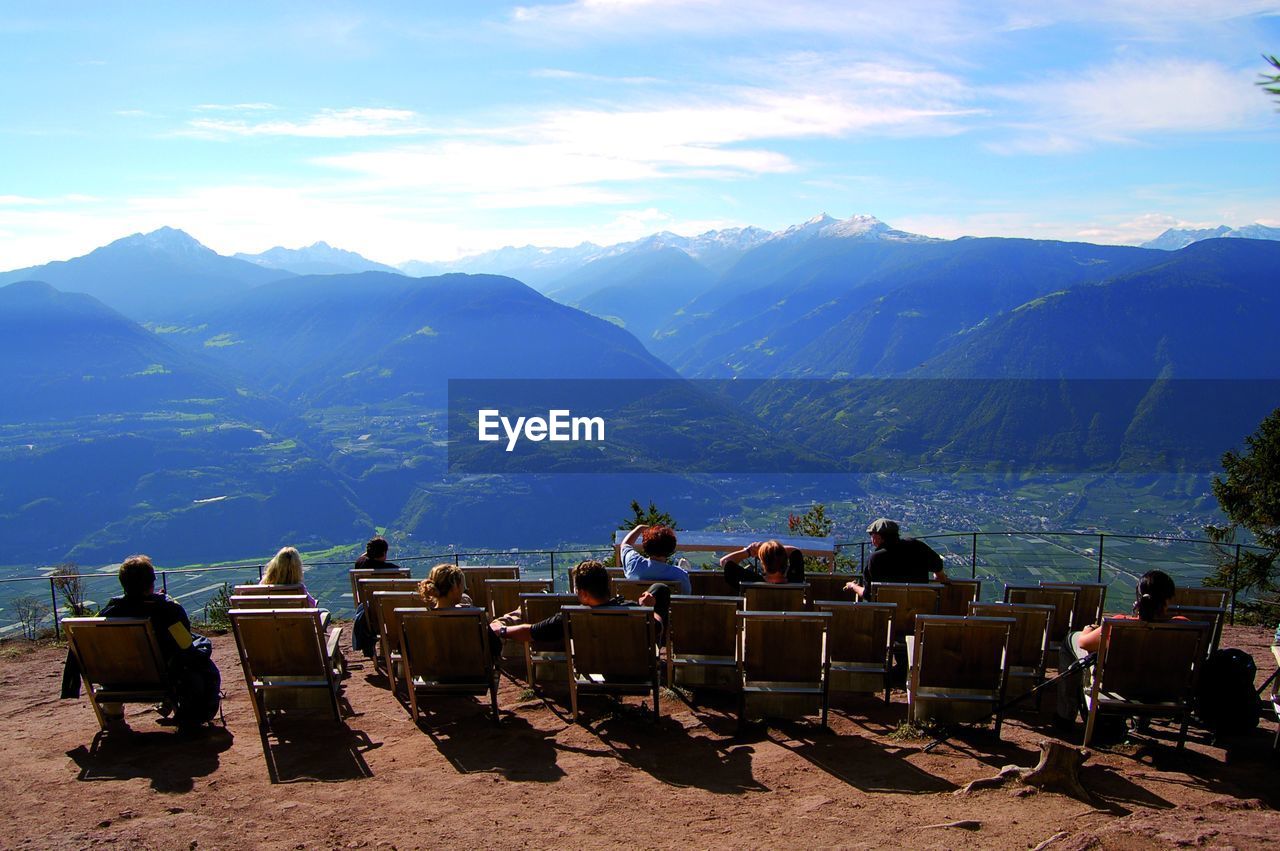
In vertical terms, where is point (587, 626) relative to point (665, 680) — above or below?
above

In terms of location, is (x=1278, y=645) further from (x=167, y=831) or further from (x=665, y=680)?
(x=167, y=831)

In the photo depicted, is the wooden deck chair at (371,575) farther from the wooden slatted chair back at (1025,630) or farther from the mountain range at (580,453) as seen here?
the mountain range at (580,453)

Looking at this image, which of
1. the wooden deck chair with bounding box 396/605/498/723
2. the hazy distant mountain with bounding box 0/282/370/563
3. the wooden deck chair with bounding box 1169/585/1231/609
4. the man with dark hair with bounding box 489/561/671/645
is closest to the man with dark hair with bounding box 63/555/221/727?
the wooden deck chair with bounding box 396/605/498/723

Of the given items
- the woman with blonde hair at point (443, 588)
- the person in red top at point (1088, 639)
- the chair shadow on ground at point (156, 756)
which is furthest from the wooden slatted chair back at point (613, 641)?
the person in red top at point (1088, 639)

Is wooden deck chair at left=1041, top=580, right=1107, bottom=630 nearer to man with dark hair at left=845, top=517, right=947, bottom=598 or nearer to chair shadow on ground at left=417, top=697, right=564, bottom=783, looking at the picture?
man with dark hair at left=845, top=517, right=947, bottom=598

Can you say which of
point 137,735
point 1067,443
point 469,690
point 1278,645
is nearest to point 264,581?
point 137,735

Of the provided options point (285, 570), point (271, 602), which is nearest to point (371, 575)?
point (285, 570)

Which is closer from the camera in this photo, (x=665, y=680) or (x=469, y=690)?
(x=469, y=690)
